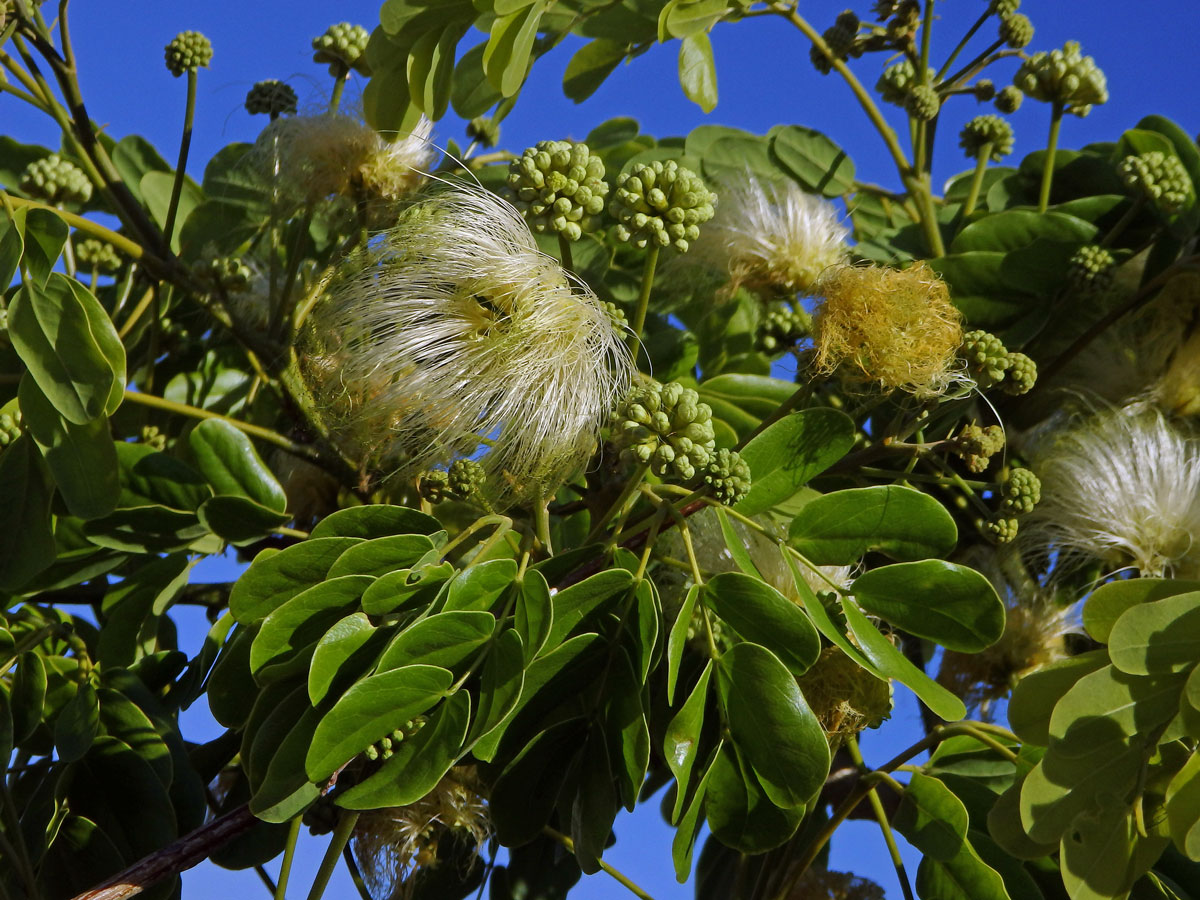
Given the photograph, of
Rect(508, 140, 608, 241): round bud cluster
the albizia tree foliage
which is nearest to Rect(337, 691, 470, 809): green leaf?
the albizia tree foliage

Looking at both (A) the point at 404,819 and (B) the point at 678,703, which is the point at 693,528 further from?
(A) the point at 404,819

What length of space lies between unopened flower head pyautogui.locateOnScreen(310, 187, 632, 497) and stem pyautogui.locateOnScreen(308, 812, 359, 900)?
0.52 metres

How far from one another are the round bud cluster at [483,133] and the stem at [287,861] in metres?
1.61

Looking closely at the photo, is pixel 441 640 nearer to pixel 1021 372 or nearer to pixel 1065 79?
pixel 1021 372

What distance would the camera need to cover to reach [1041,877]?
5.98 feet

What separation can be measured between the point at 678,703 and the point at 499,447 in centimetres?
46

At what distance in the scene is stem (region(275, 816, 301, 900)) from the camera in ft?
5.88

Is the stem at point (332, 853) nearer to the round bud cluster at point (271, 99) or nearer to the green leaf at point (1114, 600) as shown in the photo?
the green leaf at point (1114, 600)

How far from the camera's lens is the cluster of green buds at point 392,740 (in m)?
1.52

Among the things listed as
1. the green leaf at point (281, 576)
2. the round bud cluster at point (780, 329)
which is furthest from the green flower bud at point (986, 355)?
the green leaf at point (281, 576)

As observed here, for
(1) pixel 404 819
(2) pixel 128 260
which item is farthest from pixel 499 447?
(2) pixel 128 260

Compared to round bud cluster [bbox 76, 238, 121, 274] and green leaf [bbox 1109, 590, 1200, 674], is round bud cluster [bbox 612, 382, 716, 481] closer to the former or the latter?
green leaf [bbox 1109, 590, 1200, 674]

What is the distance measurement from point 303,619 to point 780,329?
101 centimetres

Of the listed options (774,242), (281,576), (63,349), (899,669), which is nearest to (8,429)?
(63,349)
